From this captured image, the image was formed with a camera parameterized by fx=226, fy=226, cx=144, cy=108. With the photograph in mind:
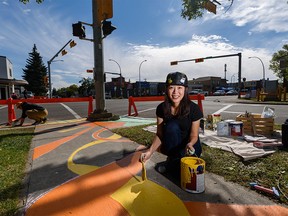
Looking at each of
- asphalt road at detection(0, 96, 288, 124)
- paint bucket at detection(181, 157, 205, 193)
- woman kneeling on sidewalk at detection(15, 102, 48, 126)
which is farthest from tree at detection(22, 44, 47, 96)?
paint bucket at detection(181, 157, 205, 193)

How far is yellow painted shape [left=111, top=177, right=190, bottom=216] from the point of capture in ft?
7.95

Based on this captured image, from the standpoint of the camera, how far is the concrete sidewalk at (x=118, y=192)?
8.06ft

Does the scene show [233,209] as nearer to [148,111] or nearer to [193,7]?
[193,7]

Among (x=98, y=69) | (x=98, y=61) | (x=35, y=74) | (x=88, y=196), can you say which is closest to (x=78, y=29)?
(x=98, y=61)

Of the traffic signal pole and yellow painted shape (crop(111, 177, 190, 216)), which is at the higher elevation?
the traffic signal pole

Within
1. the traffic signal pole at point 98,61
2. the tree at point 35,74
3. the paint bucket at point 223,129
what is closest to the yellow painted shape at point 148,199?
the paint bucket at point 223,129

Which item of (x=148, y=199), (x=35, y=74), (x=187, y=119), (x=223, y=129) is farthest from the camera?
(x=35, y=74)

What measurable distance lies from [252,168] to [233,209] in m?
1.22

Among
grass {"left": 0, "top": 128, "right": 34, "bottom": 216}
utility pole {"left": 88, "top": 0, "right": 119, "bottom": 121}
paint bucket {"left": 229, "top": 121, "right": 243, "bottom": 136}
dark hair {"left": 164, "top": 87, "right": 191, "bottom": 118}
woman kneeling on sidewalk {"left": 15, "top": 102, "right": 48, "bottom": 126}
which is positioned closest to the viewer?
grass {"left": 0, "top": 128, "right": 34, "bottom": 216}

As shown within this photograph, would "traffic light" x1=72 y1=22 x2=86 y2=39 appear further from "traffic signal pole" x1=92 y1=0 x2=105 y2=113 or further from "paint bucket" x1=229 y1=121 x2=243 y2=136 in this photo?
"paint bucket" x1=229 y1=121 x2=243 y2=136

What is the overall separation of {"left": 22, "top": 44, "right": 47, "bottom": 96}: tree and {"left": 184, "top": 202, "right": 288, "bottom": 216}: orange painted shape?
64368 millimetres

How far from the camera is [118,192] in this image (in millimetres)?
2863

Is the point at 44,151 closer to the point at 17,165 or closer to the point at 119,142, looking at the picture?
the point at 17,165

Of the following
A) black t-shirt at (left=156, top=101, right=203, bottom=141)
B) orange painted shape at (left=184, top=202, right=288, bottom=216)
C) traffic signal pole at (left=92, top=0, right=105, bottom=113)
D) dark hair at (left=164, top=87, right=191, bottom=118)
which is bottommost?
orange painted shape at (left=184, top=202, right=288, bottom=216)
